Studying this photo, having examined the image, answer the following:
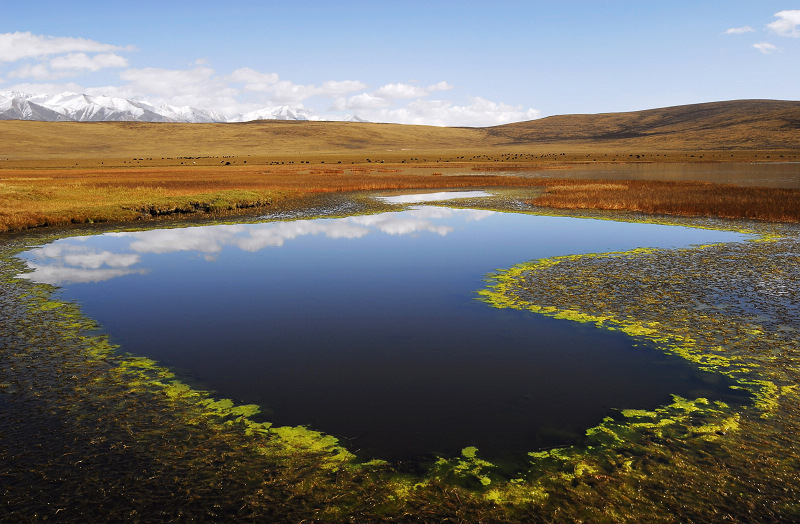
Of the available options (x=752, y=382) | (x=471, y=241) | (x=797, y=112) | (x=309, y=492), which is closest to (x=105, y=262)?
(x=471, y=241)

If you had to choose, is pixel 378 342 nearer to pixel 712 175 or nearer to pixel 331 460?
pixel 331 460

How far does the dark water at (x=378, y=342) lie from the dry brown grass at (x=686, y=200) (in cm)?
975

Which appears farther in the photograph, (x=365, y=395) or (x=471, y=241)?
(x=471, y=241)

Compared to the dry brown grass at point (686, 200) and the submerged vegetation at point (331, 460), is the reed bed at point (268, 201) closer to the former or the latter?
the dry brown grass at point (686, 200)

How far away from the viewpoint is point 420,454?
23.0ft

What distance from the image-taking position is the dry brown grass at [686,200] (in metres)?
29.7

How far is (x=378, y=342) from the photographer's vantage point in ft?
36.6

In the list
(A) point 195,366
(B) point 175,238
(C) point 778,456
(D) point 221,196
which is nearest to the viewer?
(C) point 778,456

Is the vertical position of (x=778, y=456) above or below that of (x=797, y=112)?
below

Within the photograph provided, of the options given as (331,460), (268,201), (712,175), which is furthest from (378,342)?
(712,175)

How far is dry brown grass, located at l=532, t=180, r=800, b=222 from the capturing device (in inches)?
1170

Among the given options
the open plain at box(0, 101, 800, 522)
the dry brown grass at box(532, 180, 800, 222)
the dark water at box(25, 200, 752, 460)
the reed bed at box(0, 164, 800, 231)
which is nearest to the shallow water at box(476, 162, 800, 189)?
the reed bed at box(0, 164, 800, 231)

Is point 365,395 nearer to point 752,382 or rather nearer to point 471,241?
point 752,382

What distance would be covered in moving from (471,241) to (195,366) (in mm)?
15394
